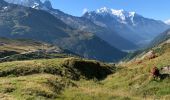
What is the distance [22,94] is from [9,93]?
142 cm

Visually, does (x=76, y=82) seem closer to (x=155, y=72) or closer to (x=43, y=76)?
(x=43, y=76)

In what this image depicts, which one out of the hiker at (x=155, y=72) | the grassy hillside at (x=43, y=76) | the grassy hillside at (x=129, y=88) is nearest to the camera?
the grassy hillside at (x=43, y=76)

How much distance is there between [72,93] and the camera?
40.1m

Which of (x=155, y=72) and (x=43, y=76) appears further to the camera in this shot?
(x=43, y=76)

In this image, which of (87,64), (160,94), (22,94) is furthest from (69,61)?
(22,94)

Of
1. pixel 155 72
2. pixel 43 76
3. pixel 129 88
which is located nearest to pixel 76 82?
pixel 43 76

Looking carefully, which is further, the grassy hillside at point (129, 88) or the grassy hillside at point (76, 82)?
the grassy hillside at point (129, 88)

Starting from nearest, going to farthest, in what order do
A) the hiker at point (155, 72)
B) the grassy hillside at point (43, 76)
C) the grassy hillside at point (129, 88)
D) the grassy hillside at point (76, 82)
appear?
the grassy hillside at point (43, 76) < the grassy hillside at point (76, 82) < the grassy hillside at point (129, 88) < the hiker at point (155, 72)

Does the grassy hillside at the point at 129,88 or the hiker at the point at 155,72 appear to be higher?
the hiker at the point at 155,72

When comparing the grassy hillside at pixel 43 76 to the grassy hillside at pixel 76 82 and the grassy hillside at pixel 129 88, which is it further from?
the grassy hillside at pixel 129 88

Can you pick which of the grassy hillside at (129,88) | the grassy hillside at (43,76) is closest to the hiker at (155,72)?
the grassy hillside at (129,88)

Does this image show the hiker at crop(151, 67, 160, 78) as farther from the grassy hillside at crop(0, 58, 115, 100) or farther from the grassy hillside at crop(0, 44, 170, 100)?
the grassy hillside at crop(0, 58, 115, 100)

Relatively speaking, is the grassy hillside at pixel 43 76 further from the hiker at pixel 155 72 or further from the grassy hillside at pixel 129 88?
the hiker at pixel 155 72

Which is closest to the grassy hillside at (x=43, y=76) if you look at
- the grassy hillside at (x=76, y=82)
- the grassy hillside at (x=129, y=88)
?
the grassy hillside at (x=76, y=82)
